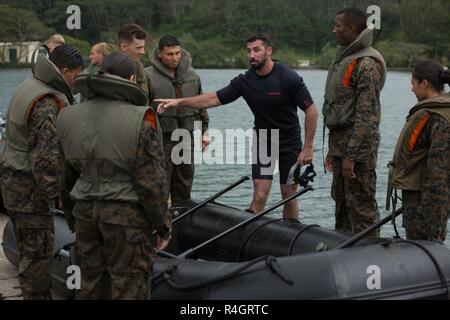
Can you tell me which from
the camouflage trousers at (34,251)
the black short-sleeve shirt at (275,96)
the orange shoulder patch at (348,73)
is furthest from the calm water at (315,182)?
the camouflage trousers at (34,251)

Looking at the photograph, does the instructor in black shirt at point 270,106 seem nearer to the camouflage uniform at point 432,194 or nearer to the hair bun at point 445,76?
the camouflage uniform at point 432,194

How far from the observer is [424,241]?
14.7 ft

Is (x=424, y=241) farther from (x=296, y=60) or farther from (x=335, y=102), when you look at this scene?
(x=296, y=60)

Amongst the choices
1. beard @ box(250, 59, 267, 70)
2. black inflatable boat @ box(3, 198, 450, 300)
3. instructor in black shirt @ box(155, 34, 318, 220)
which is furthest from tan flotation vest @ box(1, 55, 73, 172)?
beard @ box(250, 59, 267, 70)

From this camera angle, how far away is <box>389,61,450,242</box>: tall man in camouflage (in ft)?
14.6

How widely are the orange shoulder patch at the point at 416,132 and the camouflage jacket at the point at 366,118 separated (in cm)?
79

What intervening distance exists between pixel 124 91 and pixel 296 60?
8676cm

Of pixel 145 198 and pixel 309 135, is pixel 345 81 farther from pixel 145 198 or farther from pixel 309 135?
pixel 145 198

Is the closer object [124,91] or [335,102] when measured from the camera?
[124,91]

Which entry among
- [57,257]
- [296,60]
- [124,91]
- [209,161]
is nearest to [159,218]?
[124,91]

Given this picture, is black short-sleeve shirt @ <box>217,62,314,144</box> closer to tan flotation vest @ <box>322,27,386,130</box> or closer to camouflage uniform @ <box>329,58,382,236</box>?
tan flotation vest @ <box>322,27,386,130</box>

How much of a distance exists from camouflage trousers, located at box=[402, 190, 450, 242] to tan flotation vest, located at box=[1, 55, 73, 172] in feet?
6.79

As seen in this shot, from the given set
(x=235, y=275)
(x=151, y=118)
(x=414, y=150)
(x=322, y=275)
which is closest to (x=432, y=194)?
(x=414, y=150)
